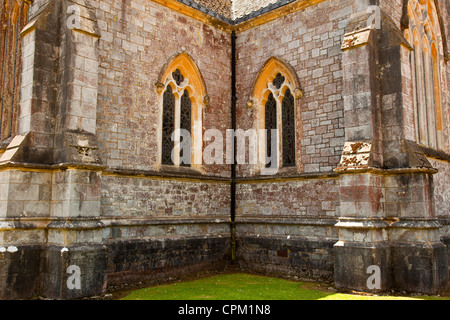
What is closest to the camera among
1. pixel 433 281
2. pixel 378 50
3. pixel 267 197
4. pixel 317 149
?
pixel 433 281

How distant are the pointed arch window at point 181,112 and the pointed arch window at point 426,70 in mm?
6199

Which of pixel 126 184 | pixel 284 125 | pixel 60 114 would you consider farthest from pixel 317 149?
pixel 60 114

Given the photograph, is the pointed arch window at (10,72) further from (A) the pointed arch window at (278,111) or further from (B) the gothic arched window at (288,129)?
(B) the gothic arched window at (288,129)

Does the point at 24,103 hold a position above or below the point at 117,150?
above

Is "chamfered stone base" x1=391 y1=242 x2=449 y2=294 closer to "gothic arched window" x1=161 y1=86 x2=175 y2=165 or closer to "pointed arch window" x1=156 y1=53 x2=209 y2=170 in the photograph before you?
"pointed arch window" x1=156 y1=53 x2=209 y2=170

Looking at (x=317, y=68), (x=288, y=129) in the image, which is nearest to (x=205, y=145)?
Result: (x=288, y=129)

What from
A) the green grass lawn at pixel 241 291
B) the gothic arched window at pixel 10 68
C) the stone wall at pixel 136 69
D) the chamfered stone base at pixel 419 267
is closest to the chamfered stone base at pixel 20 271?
the green grass lawn at pixel 241 291

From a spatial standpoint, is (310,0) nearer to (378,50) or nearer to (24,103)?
(378,50)

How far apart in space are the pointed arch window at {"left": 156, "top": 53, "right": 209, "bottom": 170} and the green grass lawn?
11.2 feet

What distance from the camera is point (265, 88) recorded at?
1273cm

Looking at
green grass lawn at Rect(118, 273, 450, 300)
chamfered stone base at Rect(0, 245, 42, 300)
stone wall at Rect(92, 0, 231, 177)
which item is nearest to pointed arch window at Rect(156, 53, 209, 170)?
stone wall at Rect(92, 0, 231, 177)

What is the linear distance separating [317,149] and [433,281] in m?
4.20

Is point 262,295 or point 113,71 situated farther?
point 113,71

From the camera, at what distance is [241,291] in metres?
9.10
